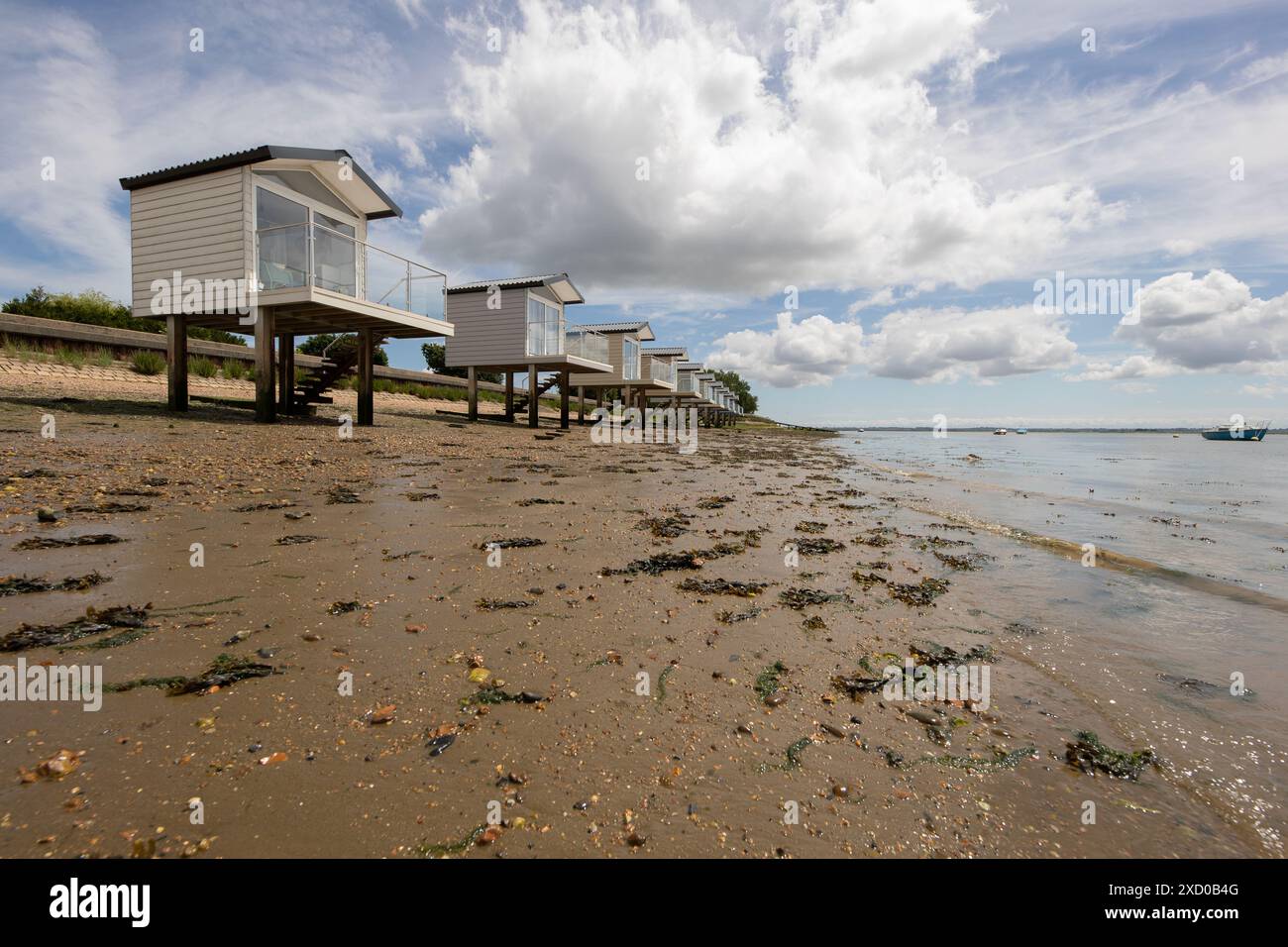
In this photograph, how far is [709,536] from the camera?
6.89 meters

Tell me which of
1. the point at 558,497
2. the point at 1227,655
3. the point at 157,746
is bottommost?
the point at 1227,655

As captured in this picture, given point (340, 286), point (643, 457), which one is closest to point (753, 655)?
point (643, 457)

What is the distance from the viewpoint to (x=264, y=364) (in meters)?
14.7

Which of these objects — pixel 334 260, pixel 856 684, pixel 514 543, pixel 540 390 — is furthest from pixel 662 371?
pixel 856 684

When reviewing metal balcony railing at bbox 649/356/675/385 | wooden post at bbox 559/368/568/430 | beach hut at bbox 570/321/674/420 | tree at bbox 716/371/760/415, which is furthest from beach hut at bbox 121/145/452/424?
tree at bbox 716/371/760/415

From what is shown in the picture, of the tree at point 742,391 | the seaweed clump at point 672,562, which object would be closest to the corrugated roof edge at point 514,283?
the seaweed clump at point 672,562

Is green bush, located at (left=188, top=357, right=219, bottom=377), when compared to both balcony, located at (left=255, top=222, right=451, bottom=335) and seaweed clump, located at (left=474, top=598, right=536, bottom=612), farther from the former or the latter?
seaweed clump, located at (left=474, top=598, right=536, bottom=612)

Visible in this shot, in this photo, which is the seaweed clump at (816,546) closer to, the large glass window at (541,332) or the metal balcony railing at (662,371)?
the large glass window at (541,332)

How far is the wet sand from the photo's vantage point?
1993 millimetres

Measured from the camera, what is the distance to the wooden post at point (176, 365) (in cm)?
1465

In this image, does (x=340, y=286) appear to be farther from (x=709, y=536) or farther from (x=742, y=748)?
(x=742, y=748)

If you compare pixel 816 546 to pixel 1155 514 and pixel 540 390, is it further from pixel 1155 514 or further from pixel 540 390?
pixel 540 390

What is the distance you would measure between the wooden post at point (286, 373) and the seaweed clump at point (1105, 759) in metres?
20.9
